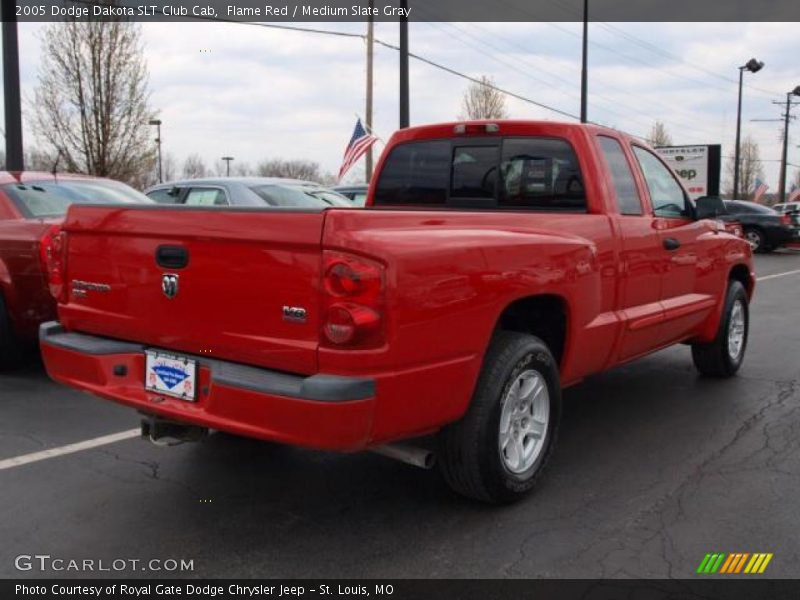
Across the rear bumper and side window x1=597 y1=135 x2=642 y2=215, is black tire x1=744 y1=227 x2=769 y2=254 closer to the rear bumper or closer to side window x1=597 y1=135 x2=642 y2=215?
side window x1=597 y1=135 x2=642 y2=215

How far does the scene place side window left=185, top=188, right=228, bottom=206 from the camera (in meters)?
9.50

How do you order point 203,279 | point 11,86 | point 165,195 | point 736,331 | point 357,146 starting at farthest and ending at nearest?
point 357,146 → point 11,86 → point 165,195 → point 736,331 → point 203,279

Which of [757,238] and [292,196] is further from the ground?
[292,196]

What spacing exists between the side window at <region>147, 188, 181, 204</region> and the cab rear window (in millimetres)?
5597

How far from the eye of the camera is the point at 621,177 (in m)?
4.85

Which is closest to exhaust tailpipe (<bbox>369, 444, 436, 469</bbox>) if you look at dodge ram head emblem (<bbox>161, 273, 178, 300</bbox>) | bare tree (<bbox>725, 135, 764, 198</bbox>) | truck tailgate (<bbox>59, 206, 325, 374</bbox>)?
truck tailgate (<bbox>59, 206, 325, 374</bbox>)

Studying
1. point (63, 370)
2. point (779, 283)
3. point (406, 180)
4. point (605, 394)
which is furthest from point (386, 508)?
point (779, 283)

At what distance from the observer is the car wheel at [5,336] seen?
6141 mm

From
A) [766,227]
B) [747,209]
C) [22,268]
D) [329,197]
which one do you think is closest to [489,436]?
[22,268]

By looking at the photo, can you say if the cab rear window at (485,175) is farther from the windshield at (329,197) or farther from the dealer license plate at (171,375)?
the windshield at (329,197)

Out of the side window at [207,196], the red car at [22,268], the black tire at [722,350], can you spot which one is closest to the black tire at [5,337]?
the red car at [22,268]

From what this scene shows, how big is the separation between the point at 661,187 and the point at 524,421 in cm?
232

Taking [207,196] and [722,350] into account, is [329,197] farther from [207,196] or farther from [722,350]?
[722,350]
